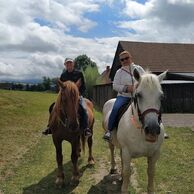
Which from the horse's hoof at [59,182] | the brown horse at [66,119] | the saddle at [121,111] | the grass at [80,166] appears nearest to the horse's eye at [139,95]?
the saddle at [121,111]

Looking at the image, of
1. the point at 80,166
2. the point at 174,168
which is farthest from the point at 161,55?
the point at 80,166

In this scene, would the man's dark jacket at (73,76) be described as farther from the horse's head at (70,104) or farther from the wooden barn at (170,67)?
the wooden barn at (170,67)

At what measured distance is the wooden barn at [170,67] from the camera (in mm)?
28219

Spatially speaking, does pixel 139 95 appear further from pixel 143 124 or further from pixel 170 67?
pixel 170 67

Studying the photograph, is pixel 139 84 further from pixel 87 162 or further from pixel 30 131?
pixel 30 131

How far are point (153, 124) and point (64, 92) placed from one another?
7.68 feet

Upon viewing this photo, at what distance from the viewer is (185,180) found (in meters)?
7.38

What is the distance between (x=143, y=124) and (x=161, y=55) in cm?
3136

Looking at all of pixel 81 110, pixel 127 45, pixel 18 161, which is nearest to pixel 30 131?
pixel 18 161

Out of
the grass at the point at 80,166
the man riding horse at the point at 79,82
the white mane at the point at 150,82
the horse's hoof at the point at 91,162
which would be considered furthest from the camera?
the horse's hoof at the point at 91,162

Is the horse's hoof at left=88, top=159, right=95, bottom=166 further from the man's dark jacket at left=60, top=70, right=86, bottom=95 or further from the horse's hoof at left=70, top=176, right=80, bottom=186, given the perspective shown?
the man's dark jacket at left=60, top=70, right=86, bottom=95

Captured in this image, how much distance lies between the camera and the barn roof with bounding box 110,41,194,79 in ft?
109

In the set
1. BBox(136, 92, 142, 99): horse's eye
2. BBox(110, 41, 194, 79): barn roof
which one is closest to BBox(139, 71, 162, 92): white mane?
BBox(136, 92, 142, 99): horse's eye

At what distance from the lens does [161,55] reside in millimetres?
35438
